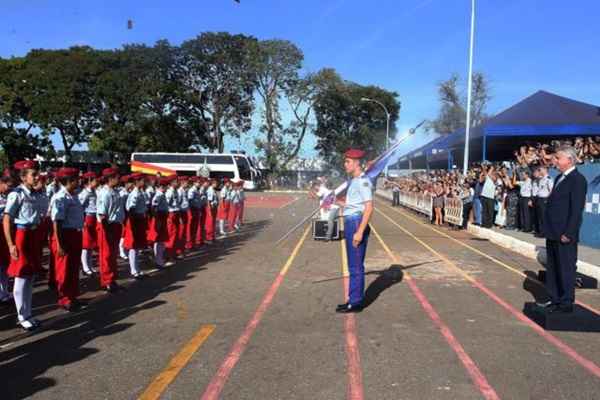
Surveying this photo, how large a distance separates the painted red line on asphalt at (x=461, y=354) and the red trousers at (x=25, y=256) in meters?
4.79

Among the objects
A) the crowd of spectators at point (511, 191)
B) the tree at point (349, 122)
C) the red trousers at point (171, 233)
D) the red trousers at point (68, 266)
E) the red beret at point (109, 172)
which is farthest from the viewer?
the tree at point (349, 122)

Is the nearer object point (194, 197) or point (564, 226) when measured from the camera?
point (564, 226)

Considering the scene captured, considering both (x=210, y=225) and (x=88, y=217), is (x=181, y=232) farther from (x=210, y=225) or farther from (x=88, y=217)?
(x=210, y=225)

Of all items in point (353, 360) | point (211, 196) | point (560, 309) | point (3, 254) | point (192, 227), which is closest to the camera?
point (353, 360)

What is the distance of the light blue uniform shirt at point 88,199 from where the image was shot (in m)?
9.21

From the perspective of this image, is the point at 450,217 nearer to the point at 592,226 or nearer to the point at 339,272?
the point at 592,226

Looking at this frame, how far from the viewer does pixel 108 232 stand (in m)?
8.46

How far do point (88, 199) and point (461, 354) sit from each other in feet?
21.8

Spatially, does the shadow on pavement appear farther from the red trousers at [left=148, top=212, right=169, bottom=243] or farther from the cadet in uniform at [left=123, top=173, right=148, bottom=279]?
the red trousers at [left=148, top=212, right=169, bottom=243]

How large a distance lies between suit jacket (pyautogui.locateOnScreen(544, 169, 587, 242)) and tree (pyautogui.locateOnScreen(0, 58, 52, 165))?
178 ft

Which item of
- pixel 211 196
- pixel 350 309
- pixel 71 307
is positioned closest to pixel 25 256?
pixel 71 307

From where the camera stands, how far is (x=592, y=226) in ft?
43.0

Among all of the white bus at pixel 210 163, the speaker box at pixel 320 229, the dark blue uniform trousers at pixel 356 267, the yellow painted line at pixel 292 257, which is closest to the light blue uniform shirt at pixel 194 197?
the yellow painted line at pixel 292 257

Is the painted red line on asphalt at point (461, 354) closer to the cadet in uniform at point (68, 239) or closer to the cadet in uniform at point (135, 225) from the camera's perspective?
the cadet in uniform at point (68, 239)
